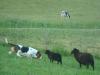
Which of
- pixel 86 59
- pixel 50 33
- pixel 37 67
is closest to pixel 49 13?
pixel 50 33

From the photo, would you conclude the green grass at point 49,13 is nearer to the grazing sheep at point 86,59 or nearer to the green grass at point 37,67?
the green grass at point 37,67

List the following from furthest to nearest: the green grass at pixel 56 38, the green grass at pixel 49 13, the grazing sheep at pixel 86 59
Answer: the green grass at pixel 49 13 < the green grass at pixel 56 38 < the grazing sheep at pixel 86 59

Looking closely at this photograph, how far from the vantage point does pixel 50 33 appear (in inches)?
886

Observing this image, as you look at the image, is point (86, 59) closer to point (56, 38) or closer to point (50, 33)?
point (56, 38)

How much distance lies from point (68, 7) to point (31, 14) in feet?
14.0

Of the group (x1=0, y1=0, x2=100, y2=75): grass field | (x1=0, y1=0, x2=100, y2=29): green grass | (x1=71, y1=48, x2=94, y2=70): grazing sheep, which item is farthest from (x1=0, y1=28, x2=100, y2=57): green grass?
(x1=71, y1=48, x2=94, y2=70): grazing sheep

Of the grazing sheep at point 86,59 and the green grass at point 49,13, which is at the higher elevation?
the green grass at point 49,13

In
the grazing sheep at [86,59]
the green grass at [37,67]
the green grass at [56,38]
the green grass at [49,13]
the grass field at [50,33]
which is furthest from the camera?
the green grass at [49,13]

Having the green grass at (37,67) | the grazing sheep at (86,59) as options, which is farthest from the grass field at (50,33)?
the grazing sheep at (86,59)

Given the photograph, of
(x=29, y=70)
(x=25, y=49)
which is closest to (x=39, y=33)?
(x=25, y=49)

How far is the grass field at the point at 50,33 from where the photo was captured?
15089mm

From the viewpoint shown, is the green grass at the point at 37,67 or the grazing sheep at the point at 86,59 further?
the grazing sheep at the point at 86,59

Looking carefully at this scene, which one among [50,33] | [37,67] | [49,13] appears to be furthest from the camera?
[49,13]

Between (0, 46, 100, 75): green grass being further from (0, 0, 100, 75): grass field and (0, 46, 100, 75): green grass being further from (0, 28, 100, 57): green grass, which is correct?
(0, 28, 100, 57): green grass
